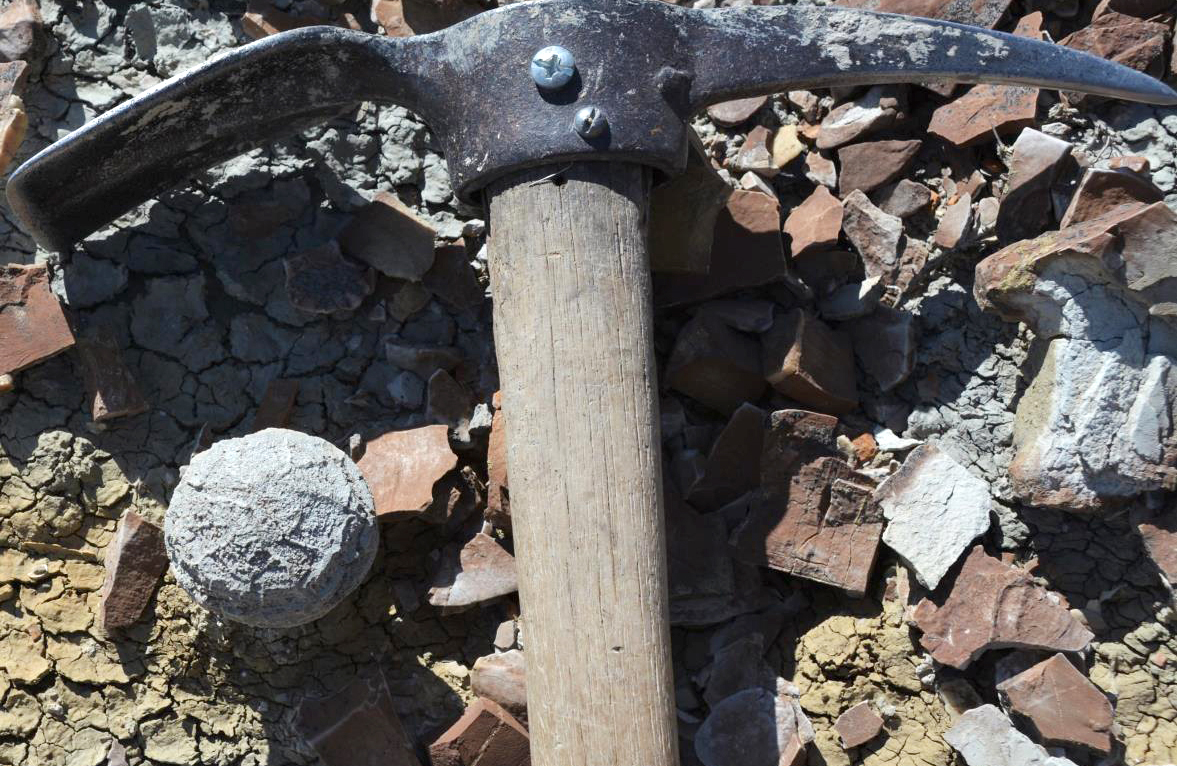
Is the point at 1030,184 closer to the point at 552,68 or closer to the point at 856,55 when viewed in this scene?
the point at 856,55

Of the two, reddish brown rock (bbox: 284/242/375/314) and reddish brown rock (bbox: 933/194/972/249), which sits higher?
reddish brown rock (bbox: 933/194/972/249)

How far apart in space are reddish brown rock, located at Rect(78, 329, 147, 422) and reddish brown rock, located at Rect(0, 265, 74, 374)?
0.06 meters

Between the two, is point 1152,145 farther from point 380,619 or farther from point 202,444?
point 202,444

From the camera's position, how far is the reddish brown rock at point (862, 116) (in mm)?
2891

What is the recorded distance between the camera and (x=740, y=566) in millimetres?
2627

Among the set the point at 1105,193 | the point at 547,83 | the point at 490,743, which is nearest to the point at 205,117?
the point at 547,83

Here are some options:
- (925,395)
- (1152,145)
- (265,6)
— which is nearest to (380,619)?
(925,395)

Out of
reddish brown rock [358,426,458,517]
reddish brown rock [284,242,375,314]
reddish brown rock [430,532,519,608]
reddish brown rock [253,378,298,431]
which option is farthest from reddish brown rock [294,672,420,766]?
reddish brown rock [284,242,375,314]

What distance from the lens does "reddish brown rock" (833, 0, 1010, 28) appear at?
2879 mm

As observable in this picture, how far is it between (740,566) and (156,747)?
1.38 meters

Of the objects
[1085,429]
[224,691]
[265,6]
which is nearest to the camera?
[1085,429]

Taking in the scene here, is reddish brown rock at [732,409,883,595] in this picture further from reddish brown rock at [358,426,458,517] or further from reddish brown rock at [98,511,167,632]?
reddish brown rock at [98,511,167,632]

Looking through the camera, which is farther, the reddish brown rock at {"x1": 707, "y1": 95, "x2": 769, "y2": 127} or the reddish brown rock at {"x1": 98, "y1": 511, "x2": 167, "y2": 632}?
the reddish brown rock at {"x1": 707, "y1": 95, "x2": 769, "y2": 127}

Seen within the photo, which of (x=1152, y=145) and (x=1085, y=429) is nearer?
(x=1085, y=429)
